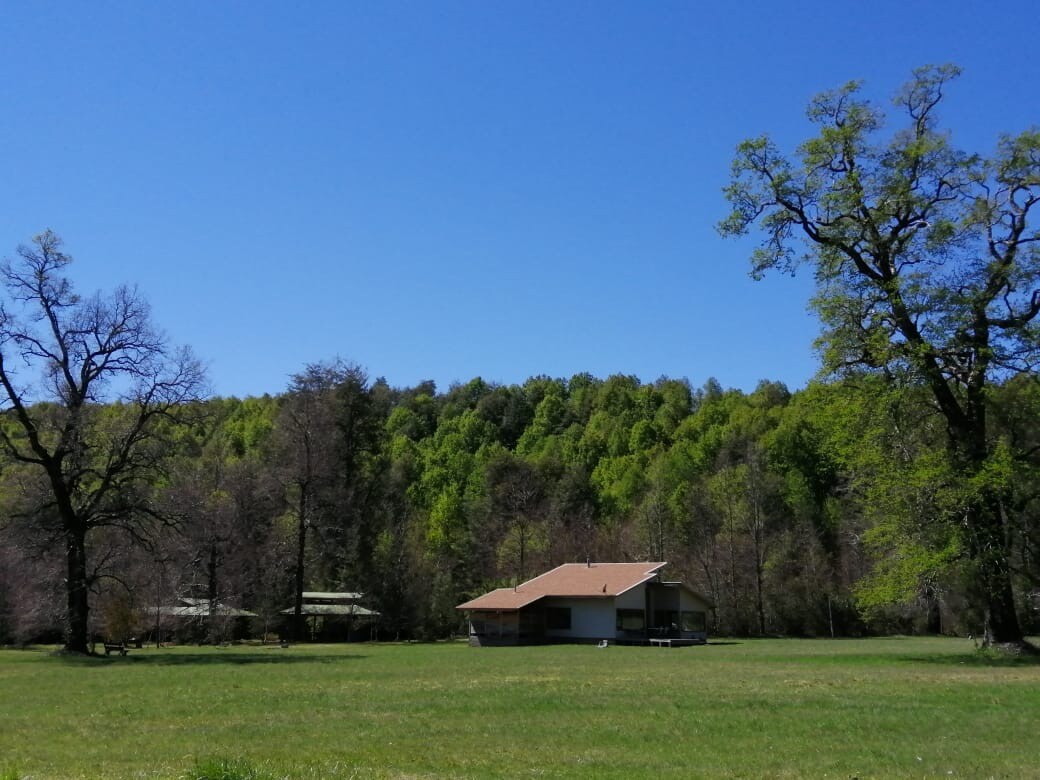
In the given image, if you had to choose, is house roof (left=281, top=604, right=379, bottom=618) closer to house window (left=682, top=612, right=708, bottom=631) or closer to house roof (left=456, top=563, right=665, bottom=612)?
house roof (left=456, top=563, right=665, bottom=612)

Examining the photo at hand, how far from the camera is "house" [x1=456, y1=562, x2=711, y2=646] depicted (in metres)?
50.7

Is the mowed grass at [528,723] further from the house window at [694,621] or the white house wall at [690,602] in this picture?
the house window at [694,621]

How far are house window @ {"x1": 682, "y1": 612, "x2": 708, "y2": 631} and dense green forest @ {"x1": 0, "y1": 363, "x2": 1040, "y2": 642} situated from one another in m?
10.1

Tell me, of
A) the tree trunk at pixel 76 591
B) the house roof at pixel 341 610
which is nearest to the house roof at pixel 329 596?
the house roof at pixel 341 610

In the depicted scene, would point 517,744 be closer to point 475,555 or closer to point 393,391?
point 475,555

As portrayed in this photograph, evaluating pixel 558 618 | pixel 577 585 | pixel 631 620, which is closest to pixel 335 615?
pixel 558 618

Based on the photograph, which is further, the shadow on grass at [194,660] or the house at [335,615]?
the house at [335,615]

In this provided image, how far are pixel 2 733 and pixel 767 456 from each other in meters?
74.8

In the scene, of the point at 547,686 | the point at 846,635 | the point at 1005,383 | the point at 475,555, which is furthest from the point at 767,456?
the point at 547,686

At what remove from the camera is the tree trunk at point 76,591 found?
106 ft

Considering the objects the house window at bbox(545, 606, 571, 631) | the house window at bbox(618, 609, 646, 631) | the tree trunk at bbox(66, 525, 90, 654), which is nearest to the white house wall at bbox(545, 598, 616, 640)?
the house window at bbox(545, 606, 571, 631)

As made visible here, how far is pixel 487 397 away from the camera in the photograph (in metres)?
136

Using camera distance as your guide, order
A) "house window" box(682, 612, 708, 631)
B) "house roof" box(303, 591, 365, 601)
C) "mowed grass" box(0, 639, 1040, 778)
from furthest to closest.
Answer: "house roof" box(303, 591, 365, 601)
"house window" box(682, 612, 708, 631)
"mowed grass" box(0, 639, 1040, 778)

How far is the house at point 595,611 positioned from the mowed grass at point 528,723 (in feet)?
84.0
